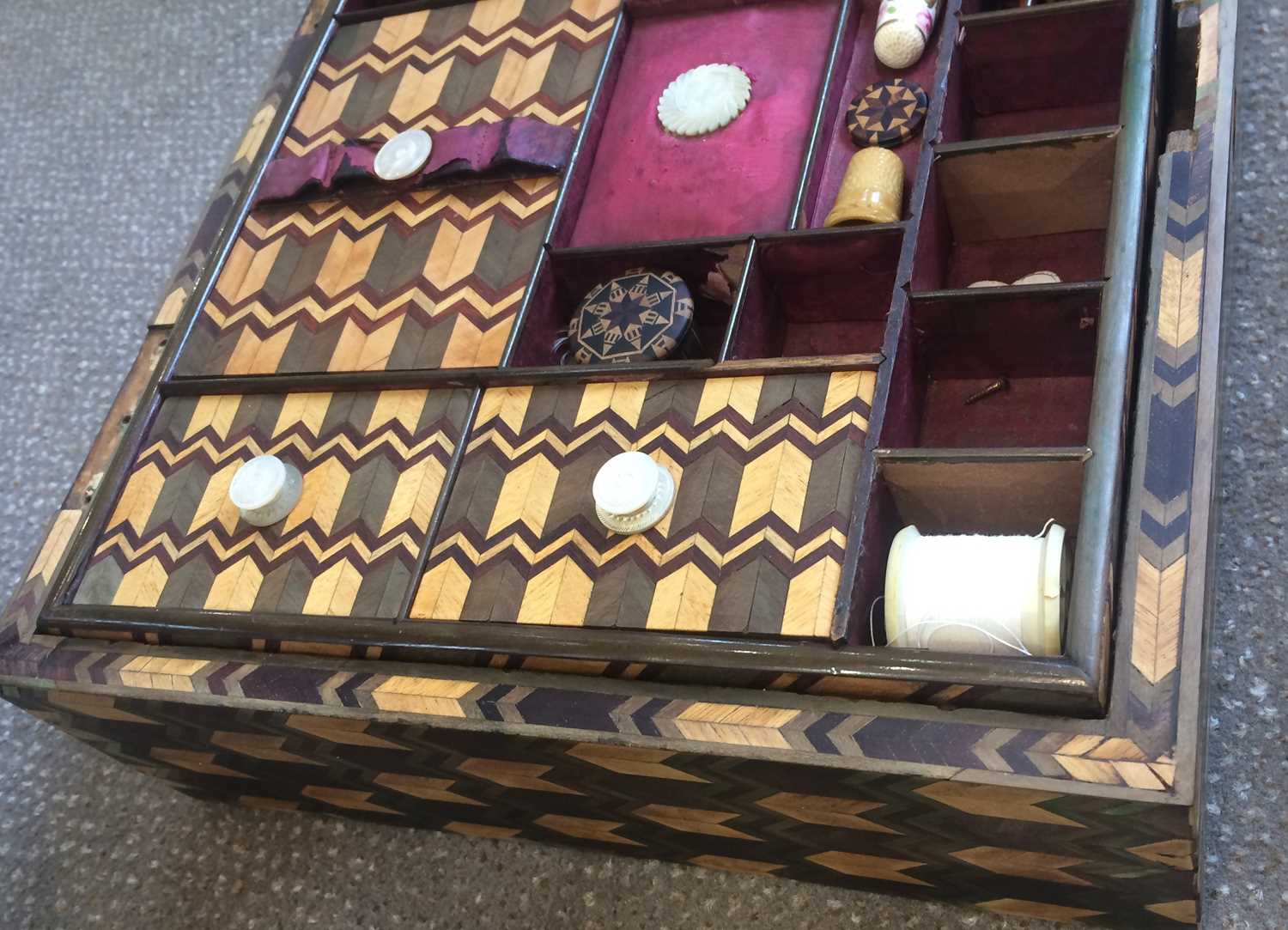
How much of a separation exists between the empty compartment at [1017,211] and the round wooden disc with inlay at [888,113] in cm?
17

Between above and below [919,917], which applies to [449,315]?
above

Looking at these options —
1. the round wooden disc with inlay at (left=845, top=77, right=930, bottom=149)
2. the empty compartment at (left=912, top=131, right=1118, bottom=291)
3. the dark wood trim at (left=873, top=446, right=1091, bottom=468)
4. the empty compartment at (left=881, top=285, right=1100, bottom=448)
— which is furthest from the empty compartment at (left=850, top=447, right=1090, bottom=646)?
the round wooden disc with inlay at (left=845, top=77, right=930, bottom=149)

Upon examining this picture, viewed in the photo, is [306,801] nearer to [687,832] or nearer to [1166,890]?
[687,832]

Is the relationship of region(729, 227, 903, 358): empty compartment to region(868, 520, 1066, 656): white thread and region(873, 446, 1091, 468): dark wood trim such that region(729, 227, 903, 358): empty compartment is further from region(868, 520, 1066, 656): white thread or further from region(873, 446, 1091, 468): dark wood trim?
region(868, 520, 1066, 656): white thread

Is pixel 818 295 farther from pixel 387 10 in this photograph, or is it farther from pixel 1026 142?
pixel 387 10

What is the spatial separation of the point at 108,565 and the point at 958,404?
1.32 meters

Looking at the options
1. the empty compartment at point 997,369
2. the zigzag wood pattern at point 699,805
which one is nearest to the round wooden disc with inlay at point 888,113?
the empty compartment at point 997,369

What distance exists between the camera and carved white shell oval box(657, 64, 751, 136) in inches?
81.9

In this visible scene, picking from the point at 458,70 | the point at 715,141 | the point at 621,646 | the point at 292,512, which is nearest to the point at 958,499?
the point at 621,646

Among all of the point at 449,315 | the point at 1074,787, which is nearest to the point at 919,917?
the point at 1074,787

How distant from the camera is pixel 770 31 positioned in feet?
7.11

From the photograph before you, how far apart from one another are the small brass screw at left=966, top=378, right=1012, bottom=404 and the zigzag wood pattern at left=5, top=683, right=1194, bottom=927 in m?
0.68

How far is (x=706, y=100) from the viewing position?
209cm

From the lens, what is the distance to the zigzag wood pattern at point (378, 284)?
1.92 metres
